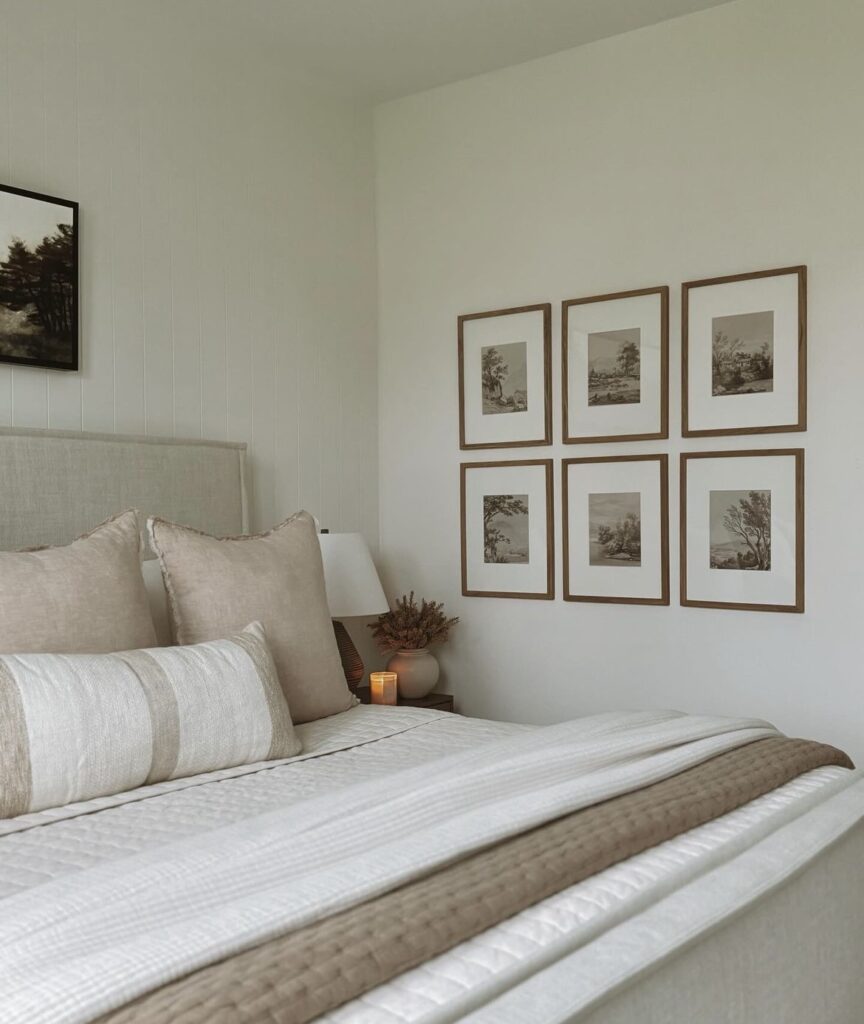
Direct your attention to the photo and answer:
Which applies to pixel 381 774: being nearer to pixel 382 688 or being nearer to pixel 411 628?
pixel 382 688

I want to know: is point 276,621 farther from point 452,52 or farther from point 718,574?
point 452,52

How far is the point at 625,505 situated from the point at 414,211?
144 cm

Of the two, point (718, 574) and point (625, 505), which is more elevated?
point (625, 505)

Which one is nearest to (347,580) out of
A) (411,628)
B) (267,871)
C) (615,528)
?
(411,628)

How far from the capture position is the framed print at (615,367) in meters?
3.43

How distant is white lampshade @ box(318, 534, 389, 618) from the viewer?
3.21 meters

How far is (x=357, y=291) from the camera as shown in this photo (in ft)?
13.1

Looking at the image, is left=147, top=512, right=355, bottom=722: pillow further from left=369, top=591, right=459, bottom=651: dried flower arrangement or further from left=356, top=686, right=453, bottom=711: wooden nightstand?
left=369, top=591, right=459, bottom=651: dried flower arrangement

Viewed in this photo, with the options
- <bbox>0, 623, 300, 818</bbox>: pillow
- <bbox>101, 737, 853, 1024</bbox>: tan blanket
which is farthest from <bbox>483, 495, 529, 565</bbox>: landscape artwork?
<bbox>101, 737, 853, 1024</bbox>: tan blanket

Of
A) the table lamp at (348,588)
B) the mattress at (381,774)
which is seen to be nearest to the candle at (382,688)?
the table lamp at (348,588)

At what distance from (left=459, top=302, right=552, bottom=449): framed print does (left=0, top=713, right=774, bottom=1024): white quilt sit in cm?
201

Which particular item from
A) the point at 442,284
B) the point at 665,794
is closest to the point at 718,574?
the point at 442,284

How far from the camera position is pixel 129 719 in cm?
187

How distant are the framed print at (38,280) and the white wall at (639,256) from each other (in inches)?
57.3
